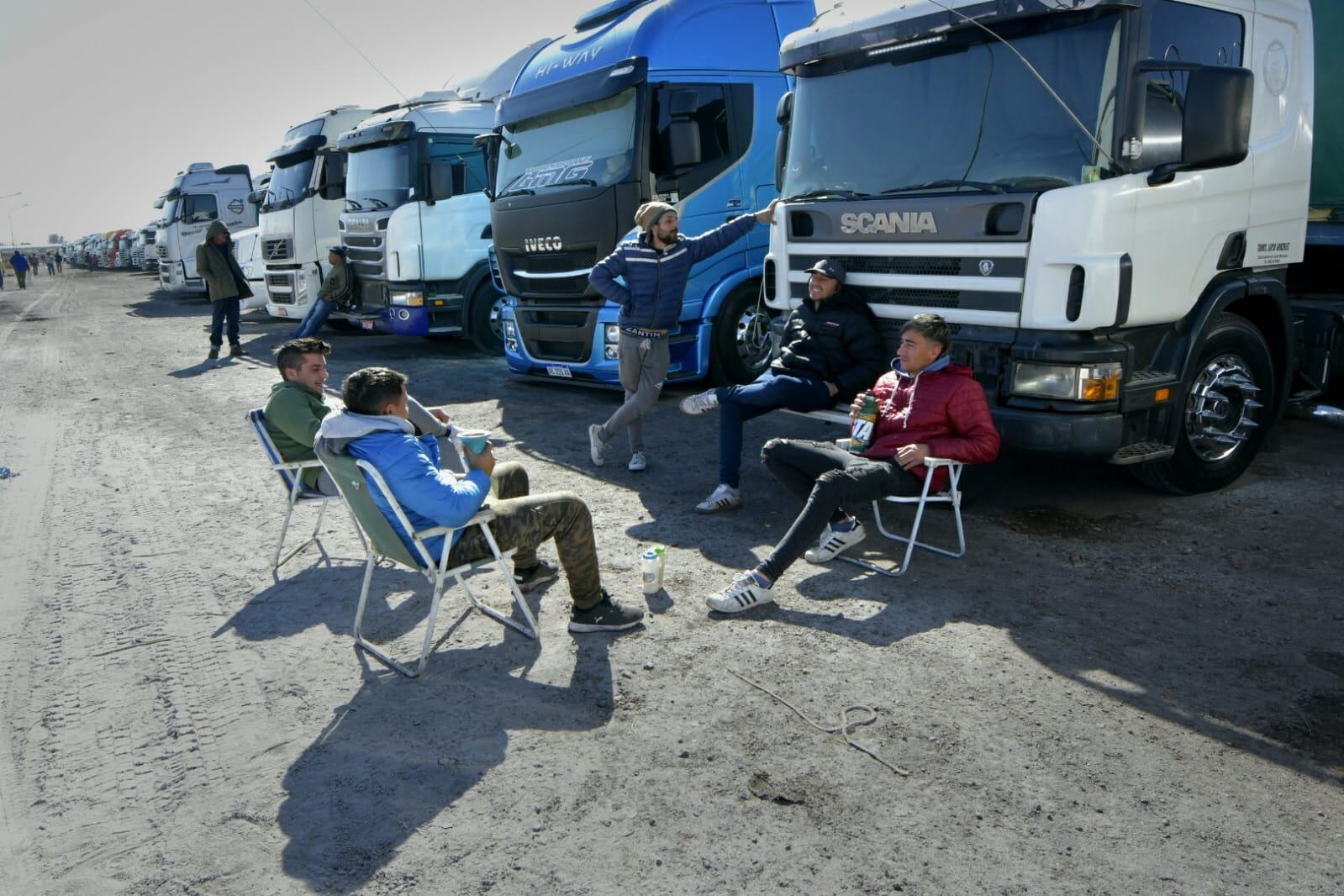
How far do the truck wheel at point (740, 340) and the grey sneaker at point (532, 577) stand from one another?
427cm

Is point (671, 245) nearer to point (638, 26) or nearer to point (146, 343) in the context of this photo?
point (638, 26)

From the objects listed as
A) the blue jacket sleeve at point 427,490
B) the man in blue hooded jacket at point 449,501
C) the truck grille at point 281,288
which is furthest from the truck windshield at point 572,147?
the truck grille at point 281,288

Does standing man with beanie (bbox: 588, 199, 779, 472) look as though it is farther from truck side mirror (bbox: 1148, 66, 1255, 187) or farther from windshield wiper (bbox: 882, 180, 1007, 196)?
truck side mirror (bbox: 1148, 66, 1255, 187)

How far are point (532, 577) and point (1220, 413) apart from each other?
403cm

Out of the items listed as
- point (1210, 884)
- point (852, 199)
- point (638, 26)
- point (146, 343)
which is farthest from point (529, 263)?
point (146, 343)

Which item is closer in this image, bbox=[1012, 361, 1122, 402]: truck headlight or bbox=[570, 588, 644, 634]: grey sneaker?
bbox=[570, 588, 644, 634]: grey sneaker

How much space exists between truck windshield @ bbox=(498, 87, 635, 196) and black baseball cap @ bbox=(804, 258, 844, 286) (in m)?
3.05

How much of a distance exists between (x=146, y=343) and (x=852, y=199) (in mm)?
13978

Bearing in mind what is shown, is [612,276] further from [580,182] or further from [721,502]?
[580,182]

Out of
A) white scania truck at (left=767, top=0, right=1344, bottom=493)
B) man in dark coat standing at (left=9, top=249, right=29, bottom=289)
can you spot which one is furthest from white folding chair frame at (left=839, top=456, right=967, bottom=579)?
man in dark coat standing at (left=9, top=249, right=29, bottom=289)

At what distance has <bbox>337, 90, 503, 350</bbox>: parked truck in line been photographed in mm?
12398

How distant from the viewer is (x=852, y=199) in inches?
236

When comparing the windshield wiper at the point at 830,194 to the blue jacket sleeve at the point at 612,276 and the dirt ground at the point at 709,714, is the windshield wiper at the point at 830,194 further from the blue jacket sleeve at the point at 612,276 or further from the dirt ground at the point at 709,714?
the dirt ground at the point at 709,714

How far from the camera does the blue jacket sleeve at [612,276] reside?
272 inches
